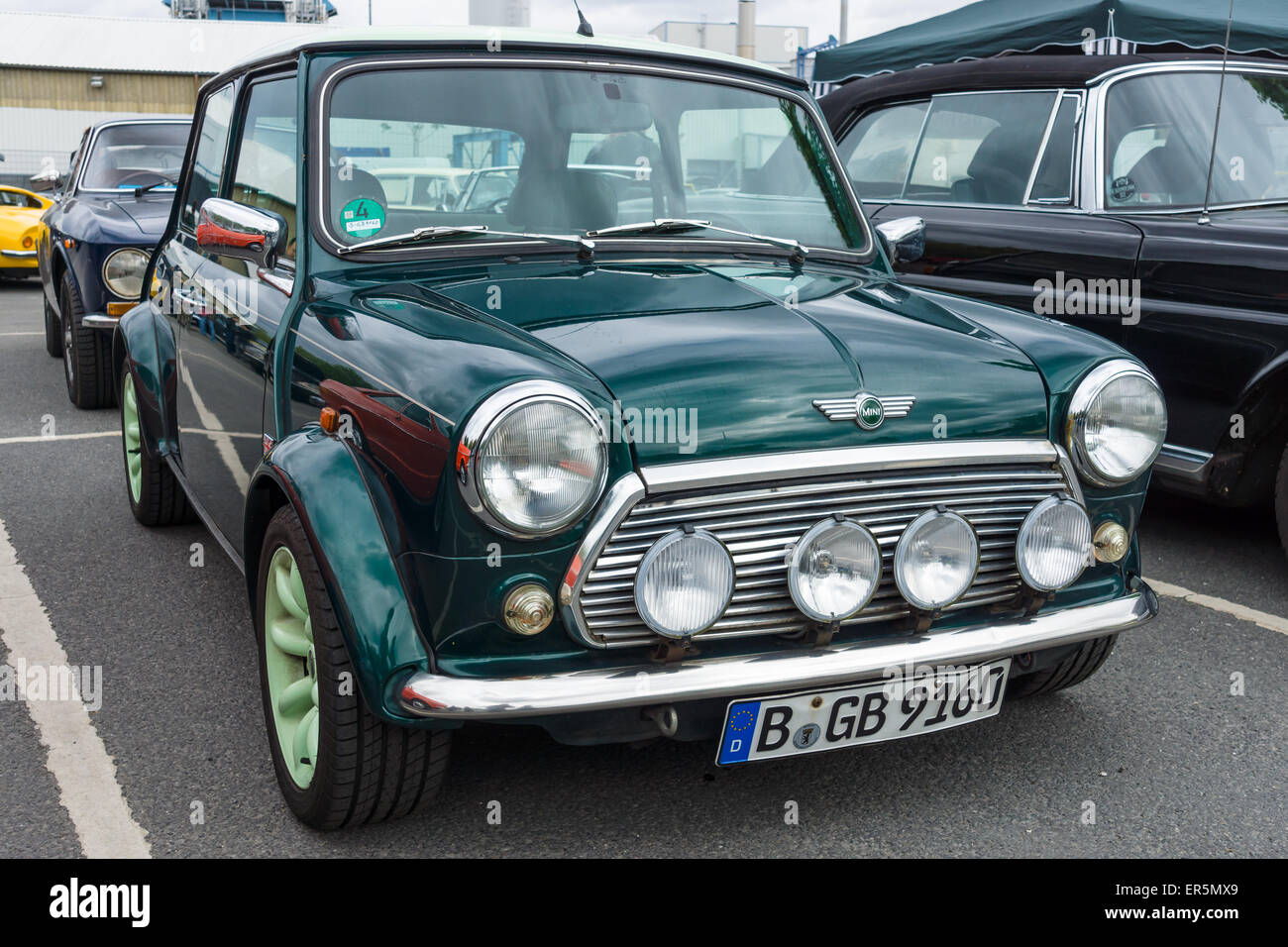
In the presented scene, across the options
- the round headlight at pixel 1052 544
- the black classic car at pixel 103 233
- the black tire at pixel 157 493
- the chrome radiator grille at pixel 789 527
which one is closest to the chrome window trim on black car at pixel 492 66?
the chrome radiator grille at pixel 789 527

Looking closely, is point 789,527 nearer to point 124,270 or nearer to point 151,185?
point 124,270

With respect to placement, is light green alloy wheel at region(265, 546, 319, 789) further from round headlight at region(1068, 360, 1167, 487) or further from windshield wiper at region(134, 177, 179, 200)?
windshield wiper at region(134, 177, 179, 200)

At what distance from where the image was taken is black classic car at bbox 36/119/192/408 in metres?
7.06

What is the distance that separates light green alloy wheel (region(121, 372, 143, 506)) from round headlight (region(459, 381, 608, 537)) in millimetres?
3036

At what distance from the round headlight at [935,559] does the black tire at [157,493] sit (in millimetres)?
3129

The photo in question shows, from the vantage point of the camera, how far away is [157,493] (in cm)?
487

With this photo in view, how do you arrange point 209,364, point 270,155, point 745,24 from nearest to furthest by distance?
point 270,155 < point 209,364 < point 745,24

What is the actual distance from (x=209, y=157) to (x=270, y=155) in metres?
0.92

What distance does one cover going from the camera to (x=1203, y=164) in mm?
5000

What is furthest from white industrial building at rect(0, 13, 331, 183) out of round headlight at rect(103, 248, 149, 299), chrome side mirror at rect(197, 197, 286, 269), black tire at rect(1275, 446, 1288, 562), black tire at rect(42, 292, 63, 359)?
black tire at rect(1275, 446, 1288, 562)

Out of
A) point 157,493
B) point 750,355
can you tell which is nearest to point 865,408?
point 750,355

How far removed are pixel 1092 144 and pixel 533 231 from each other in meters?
2.84

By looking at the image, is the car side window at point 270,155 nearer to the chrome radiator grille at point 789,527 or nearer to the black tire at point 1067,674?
the chrome radiator grille at point 789,527
